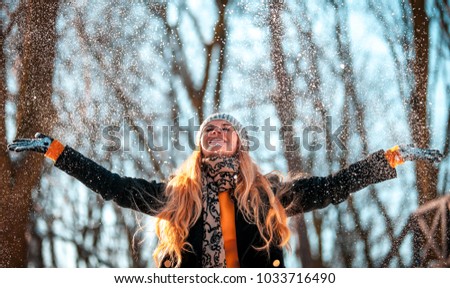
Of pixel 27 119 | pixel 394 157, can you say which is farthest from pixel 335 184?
pixel 27 119

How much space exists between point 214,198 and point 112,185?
51 centimetres

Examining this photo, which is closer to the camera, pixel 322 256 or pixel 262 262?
pixel 262 262

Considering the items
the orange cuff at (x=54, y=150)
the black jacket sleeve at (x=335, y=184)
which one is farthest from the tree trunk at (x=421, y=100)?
the orange cuff at (x=54, y=150)

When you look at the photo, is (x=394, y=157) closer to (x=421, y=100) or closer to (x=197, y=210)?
(x=197, y=210)

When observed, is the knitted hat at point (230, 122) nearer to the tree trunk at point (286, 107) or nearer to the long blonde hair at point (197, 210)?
the long blonde hair at point (197, 210)

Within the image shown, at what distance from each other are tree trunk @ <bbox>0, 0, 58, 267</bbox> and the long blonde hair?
2607mm

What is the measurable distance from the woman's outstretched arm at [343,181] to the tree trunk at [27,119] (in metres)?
3.01

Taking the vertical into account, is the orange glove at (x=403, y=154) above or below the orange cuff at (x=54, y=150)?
below

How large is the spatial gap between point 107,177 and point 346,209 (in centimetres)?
319

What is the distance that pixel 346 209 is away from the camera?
5438 mm

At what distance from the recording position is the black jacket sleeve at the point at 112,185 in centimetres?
278

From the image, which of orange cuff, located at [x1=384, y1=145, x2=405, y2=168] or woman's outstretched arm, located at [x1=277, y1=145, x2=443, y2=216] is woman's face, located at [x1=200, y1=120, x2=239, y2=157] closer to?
woman's outstretched arm, located at [x1=277, y1=145, x2=443, y2=216]

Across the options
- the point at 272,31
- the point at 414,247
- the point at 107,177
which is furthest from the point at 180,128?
the point at 107,177
